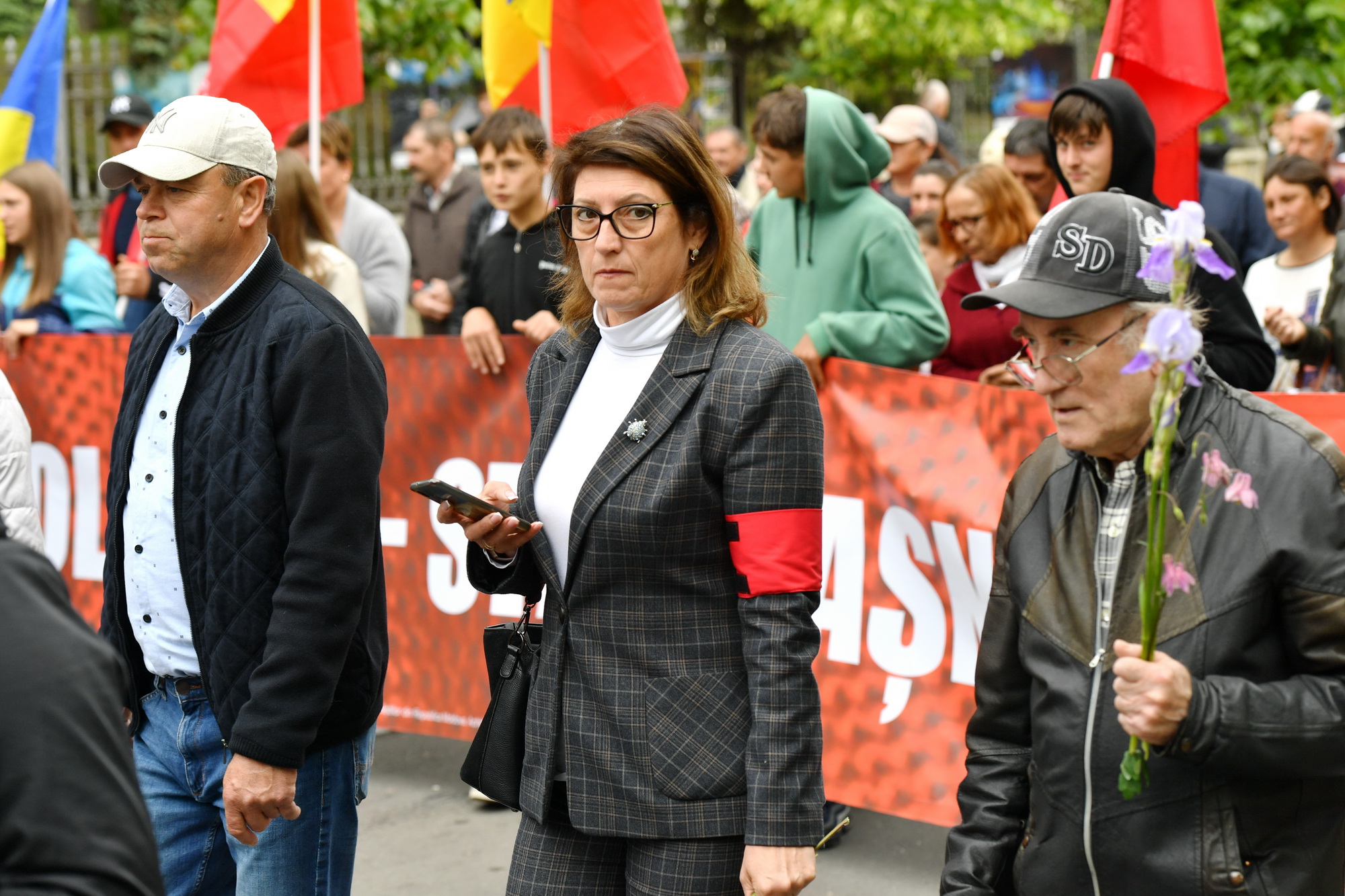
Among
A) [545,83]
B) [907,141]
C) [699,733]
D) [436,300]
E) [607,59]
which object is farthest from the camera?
[907,141]

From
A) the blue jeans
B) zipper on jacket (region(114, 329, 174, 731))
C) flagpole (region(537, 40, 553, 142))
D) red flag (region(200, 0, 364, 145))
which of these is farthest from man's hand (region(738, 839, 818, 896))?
red flag (region(200, 0, 364, 145))

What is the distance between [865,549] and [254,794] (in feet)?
8.45

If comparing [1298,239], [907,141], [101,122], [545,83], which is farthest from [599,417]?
[101,122]

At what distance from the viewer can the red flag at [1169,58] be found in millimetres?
5770

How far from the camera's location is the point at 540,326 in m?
5.59

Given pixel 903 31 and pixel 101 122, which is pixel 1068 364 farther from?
pixel 903 31

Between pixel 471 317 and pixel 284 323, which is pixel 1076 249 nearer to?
pixel 284 323

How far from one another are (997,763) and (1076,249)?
908 millimetres

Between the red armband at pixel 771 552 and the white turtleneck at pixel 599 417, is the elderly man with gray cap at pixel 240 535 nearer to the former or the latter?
the white turtleneck at pixel 599 417

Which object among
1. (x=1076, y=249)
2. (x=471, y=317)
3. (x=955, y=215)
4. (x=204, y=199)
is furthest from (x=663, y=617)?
(x=955, y=215)

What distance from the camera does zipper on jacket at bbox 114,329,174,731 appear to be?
10.4 ft

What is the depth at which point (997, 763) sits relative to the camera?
8.39 ft

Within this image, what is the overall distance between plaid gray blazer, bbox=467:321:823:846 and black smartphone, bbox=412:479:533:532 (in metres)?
0.16

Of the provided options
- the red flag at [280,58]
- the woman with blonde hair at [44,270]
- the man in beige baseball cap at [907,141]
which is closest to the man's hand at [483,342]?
the red flag at [280,58]
